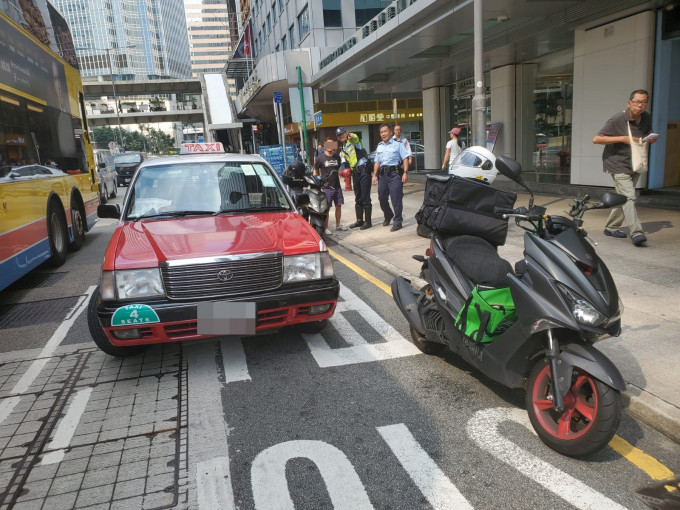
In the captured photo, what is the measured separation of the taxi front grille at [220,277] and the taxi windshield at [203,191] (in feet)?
3.53

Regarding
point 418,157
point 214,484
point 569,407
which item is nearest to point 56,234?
point 214,484

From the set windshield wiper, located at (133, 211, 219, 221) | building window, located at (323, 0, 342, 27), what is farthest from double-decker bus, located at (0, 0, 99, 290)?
building window, located at (323, 0, 342, 27)

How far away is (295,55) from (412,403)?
13.3 m

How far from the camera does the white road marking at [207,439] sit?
248 centimetres

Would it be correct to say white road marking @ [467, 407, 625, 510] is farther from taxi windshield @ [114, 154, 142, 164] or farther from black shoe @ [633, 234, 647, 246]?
taxi windshield @ [114, 154, 142, 164]

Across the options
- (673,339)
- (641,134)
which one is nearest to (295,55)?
(641,134)

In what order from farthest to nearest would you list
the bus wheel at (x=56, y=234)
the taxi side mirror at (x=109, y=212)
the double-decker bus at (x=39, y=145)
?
the bus wheel at (x=56, y=234)
the double-decker bus at (x=39, y=145)
the taxi side mirror at (x=109, y=212)

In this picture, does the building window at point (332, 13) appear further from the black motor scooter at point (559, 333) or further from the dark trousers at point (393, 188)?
the black motor scooter at point (559, 333)

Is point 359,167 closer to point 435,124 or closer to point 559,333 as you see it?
point 559,333

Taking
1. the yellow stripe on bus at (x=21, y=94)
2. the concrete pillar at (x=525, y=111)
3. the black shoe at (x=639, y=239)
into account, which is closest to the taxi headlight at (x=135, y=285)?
the yellow stripe on bus at (x=21, y=94)

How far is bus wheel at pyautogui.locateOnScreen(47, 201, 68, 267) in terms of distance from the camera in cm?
778

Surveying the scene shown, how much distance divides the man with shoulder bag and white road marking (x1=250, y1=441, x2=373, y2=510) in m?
5.40

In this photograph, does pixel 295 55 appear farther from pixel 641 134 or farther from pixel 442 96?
pixel 641 134

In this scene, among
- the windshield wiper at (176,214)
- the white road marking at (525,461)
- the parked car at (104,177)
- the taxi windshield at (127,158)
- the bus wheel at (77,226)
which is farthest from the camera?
the taxi windshield at (127,158)
